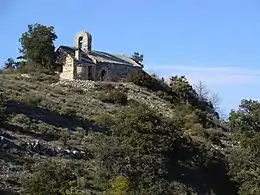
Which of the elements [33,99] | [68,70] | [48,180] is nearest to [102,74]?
[68,70]

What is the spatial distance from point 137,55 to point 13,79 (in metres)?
18.5

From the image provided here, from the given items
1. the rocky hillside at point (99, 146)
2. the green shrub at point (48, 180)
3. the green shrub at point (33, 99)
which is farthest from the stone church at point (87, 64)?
the green shrub at point (48, 180)

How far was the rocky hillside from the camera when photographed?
28.0 meters

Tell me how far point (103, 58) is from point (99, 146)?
26.2 meters

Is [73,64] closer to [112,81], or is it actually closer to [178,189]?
[112,81]

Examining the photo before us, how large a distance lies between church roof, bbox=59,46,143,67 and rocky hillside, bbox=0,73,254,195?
582cm

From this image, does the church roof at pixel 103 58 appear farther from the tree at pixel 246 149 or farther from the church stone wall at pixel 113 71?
the tree at pixel 246 149

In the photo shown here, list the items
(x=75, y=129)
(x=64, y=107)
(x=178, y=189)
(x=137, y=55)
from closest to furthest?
(x=178, y=189)
(x=75, y=129)
(x=64, y=107)
(x=137, y=55)

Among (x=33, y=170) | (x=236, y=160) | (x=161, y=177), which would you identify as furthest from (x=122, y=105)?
(x=33, y=170)

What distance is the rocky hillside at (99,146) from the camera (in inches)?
1101

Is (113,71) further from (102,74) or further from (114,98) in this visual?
(114,98)

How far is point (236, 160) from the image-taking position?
37.5 m

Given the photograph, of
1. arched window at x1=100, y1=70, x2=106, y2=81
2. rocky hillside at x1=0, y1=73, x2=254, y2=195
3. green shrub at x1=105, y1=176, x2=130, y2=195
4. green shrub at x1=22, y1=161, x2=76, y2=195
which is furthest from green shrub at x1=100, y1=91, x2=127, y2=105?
green shrub at x1=22, y1=161, x2=76, y2=195

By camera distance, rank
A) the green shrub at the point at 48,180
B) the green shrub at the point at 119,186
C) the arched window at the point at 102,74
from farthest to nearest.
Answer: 1. the arched window at the point at 102,74
2. the green shrub at the point at 119,186
3. the green shrub at the point at 48,180
